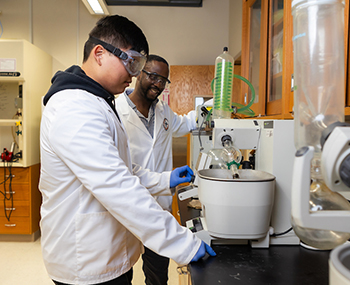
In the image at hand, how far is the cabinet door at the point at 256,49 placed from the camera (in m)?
1.62

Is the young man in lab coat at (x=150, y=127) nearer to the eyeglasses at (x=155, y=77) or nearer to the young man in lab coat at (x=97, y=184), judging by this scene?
the eyeglasses at (x=155, y=77)

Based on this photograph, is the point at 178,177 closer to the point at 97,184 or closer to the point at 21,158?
the point at 97,184

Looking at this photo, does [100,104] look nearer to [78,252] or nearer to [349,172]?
[78,252]

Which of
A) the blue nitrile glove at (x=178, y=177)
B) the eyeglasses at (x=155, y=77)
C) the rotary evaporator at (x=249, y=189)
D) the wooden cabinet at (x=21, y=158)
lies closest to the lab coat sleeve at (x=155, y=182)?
the blue nitrile glove at (x=178, y=177)

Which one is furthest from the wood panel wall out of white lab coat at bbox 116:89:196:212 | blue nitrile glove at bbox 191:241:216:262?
blue nitrile glove at bbox 191:241:216:262

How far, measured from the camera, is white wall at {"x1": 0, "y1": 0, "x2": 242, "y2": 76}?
3986 mm

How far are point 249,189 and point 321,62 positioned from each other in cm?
51

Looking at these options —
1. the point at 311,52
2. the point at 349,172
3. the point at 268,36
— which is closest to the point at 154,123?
the point at 268,36

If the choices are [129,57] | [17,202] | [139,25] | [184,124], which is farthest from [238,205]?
[139,25]

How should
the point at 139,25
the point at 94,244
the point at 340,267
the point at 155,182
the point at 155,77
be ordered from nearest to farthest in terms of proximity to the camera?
1. the point at 340,267
2. the point at 94,244
3. the point at 155,182
4. the point at 155,77
5. the point at 139,25

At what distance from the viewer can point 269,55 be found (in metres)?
1.56

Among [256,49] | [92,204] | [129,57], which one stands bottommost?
[92,204]

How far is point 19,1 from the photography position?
13.0 feet

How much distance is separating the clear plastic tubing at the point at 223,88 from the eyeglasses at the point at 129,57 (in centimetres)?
53
